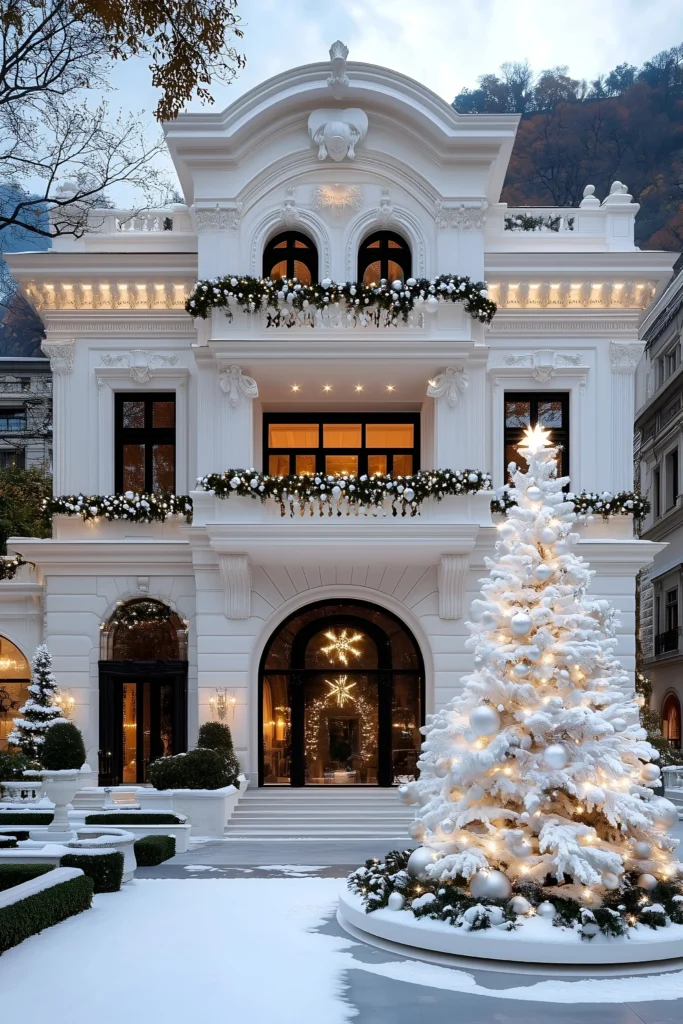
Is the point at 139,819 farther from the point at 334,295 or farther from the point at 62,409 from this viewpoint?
the point at 334,295

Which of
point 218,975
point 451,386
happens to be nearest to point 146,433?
point 451,386

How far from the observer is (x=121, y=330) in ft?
84.9

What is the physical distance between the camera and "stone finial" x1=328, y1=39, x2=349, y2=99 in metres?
24.0

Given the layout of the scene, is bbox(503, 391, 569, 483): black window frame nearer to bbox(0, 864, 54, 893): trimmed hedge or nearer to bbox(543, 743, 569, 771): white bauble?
bbox(0, 864, 54, 893): trimmed hedge

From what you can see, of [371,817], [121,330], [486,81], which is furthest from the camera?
[486,81]

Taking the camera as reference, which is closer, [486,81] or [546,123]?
[546,123]

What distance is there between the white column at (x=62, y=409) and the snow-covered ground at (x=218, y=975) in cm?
1447

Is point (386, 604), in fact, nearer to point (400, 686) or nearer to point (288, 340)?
point (400, 686)

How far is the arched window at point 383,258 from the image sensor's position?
25312 millimetres

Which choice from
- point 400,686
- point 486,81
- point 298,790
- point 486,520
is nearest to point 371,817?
point 298,790

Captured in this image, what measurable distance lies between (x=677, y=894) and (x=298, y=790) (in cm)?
1401

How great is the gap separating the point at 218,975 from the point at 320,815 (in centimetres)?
1282

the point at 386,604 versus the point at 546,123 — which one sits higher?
the point at 546,123

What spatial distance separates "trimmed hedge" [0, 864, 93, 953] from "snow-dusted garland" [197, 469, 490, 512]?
36.1ft
